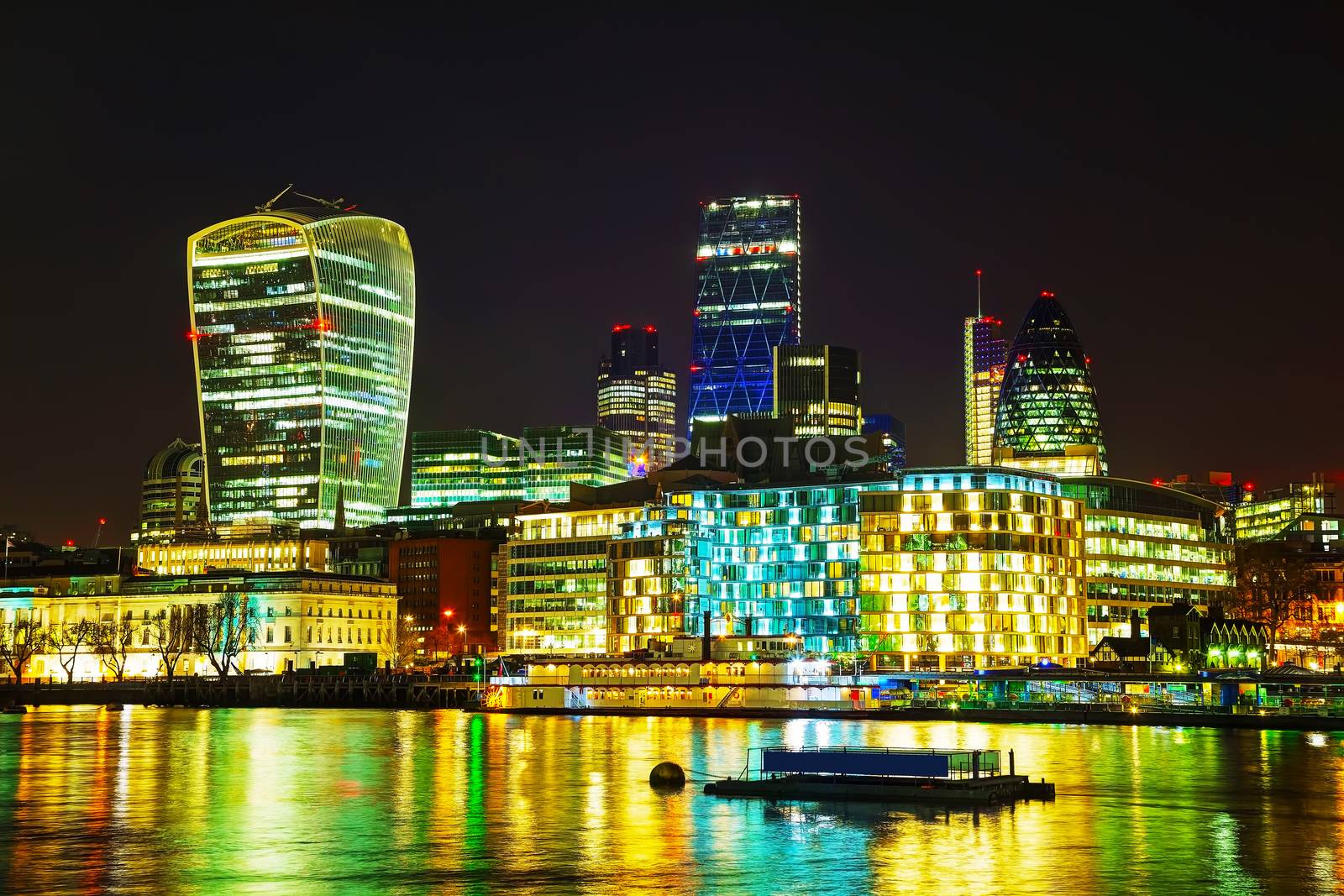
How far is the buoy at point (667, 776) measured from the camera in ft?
269

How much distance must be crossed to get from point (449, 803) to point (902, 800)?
19676 millimetres

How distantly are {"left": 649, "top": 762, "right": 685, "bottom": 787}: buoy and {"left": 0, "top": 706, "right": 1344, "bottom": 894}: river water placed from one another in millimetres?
1406

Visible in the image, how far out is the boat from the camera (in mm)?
73438

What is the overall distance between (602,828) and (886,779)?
626 inches

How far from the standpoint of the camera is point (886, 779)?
248 feet

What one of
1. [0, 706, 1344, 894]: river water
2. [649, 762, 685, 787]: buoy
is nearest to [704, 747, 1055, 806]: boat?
→ [0, 706, 1344, 894]: river water

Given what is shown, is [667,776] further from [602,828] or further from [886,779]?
[602,828]

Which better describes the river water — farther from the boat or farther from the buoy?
the boat

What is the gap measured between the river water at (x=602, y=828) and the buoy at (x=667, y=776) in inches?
55.4

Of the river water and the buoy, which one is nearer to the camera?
the river water

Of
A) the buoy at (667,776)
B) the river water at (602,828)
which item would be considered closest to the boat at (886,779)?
the river water at (602,828)

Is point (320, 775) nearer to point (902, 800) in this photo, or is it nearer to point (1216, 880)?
point (902, 800)

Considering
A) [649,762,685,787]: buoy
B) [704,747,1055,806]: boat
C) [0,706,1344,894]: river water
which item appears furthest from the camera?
[649,762,685,787]: buoy

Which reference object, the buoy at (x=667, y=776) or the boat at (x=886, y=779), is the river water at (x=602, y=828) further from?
the boat at (x=886, y=779)
